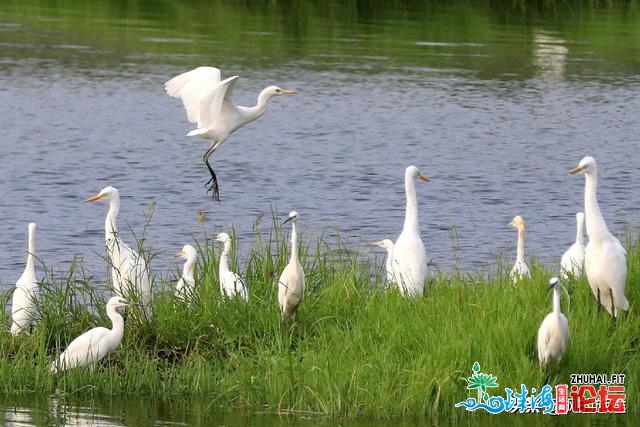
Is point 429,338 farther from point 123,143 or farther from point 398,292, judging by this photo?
point 123,143

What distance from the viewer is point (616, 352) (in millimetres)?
8148

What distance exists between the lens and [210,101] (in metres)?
10.5

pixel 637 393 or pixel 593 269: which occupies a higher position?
pixel 593 269

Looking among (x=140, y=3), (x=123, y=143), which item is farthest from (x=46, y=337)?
(x=140, y=3)

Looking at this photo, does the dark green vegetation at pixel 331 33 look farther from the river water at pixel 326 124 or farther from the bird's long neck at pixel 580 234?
the bird's long neck at pixel 580 234

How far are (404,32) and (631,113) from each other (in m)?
7.05

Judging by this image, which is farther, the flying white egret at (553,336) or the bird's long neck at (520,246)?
the bird's long neck at (520,246)

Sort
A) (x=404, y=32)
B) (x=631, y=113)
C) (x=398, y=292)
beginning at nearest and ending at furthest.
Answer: (x=398, y=292) → (x=631, y=113) → (x=404, y=32)

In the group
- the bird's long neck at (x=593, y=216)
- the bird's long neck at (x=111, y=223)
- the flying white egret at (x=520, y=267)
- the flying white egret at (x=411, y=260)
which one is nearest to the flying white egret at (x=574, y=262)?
the flying white egret at (x=520, y=267)

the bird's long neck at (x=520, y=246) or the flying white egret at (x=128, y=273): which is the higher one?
the flying white egret at (x=128, y=273)

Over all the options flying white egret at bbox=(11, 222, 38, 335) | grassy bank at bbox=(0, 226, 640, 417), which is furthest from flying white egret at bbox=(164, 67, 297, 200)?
grassy bank at bbox=(0, 226, 640, 417)

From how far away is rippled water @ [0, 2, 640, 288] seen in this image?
15.0 metres

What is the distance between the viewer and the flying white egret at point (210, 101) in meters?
10.5

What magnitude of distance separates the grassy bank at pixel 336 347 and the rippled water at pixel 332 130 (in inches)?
68.0
